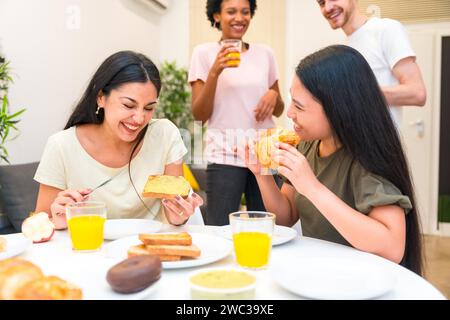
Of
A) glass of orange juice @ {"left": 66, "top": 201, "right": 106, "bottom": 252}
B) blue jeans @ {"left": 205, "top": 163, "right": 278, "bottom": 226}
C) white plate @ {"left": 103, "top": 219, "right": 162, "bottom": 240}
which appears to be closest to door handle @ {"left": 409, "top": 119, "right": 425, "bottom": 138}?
blue jeans @ {"left": 205, "top": 163, "right": 278, "bottom": 226}

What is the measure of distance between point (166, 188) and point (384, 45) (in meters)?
1.16

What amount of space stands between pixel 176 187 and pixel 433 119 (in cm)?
424

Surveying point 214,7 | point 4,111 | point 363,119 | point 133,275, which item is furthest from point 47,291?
point 4,111

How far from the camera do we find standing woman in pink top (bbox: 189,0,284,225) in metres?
2.27

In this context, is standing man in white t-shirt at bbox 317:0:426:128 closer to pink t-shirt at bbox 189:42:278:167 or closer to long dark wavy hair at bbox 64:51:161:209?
pink t-shirt at bbox 189:42:278:167

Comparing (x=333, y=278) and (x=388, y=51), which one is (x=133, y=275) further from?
(x=388, y=51)

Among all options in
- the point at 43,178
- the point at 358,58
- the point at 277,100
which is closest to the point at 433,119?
the point at 277,100

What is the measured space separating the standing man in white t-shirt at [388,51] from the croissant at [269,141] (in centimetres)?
63

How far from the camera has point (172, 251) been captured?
102 cm

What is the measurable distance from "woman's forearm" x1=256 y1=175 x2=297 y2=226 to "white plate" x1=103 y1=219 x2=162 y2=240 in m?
0.39

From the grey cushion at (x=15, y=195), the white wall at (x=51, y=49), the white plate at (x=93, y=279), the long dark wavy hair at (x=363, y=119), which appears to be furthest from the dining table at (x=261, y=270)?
the white wall at (x=51, y=49)

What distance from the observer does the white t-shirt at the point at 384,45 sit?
1922mm

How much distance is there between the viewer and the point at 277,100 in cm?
249

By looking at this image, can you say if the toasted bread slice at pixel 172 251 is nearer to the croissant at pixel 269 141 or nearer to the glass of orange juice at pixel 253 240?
the glass of orange juice at pixel 253 240
